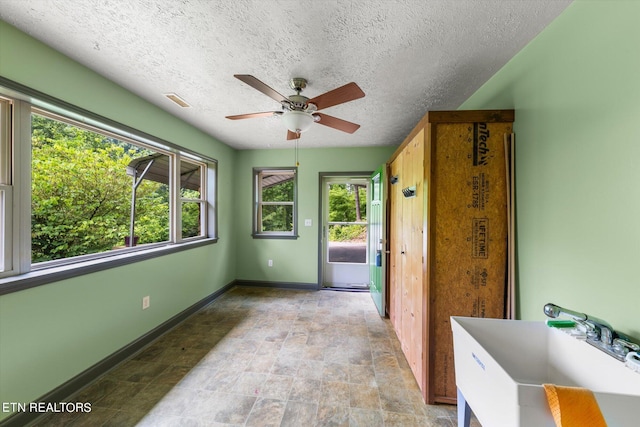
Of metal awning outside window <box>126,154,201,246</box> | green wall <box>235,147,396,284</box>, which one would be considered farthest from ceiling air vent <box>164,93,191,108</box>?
green wall <box>235,147,396,284</box>

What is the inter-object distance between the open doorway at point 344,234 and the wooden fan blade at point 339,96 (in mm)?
2441

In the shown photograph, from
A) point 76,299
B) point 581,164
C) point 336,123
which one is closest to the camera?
point 581,164

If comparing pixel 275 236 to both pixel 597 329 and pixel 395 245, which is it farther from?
pixel 597 329

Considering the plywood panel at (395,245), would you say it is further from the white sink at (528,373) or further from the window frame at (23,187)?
the window frame at (23,187)

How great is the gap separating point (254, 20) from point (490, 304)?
233cm

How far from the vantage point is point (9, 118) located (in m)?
1.48

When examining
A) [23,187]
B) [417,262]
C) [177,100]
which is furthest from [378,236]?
[23,187]

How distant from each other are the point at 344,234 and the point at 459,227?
265 centimetres

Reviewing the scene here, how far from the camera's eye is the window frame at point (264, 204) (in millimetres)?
4066

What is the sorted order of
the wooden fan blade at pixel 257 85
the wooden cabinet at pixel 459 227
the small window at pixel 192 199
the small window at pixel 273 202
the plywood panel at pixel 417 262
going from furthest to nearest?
the small window at pixel 273 202, the small window at pixel 192 199, the plywood panel at pixel 417 262, the wooden cabinet at pixel 459 227, the wooden fan blade at pixel 257 85

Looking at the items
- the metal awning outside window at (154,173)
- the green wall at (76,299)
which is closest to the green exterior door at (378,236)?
the green wall at (76,299)

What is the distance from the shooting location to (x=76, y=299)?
173 centimetres

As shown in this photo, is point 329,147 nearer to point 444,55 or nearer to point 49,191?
point 444,55

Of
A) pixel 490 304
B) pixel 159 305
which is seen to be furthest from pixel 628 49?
pixel 159 305
